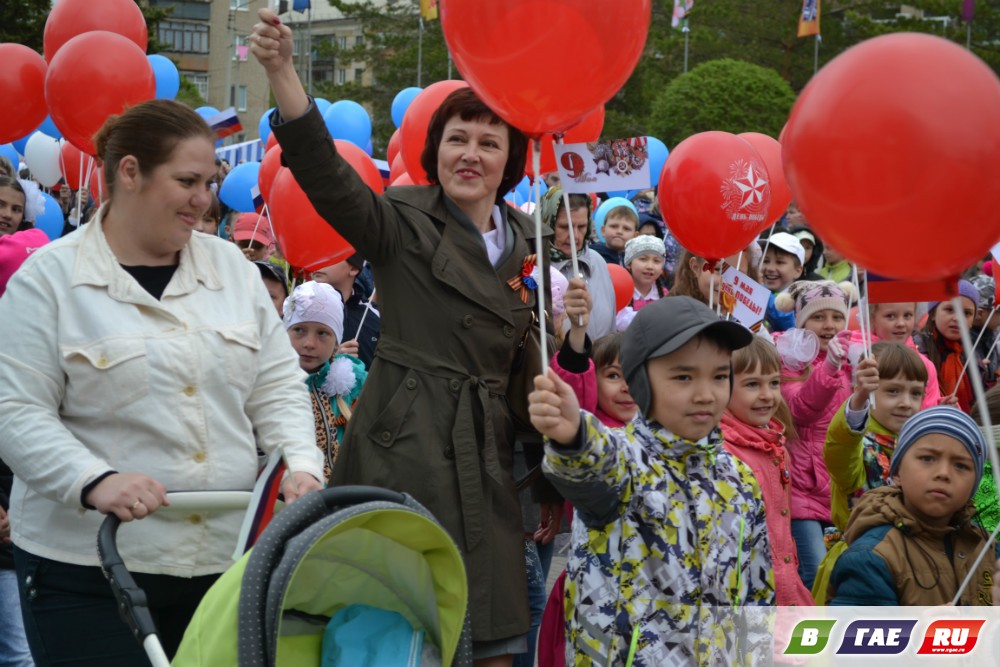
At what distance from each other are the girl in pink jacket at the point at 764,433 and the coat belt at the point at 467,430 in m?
1.18

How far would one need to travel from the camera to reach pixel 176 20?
77125 millimetres

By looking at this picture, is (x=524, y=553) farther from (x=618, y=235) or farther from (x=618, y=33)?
(x=618, y=235)

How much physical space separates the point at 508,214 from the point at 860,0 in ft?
99.4

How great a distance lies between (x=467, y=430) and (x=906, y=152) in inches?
60.7

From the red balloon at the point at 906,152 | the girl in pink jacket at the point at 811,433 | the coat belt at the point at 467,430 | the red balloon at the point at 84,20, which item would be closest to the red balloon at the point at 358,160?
the red balloon at the point at 84,20

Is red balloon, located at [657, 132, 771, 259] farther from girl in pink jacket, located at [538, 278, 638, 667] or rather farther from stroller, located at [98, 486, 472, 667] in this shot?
stroller, located at [98, 486, 472, 667]

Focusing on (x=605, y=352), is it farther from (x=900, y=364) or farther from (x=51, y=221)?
(x=51, y=221)

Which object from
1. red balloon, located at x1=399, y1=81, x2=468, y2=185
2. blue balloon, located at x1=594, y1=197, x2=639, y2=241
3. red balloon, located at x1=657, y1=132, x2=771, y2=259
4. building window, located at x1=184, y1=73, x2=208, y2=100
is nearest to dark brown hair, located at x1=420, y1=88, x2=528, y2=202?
red balloon, located at x1=657, y1=132, x2=771, y2=259

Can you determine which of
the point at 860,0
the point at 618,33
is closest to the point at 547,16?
the point at 618,33

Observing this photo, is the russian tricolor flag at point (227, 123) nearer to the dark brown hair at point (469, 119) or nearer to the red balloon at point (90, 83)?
the red balloon at point (90, 83)

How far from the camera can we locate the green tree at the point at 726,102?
23.9 meters

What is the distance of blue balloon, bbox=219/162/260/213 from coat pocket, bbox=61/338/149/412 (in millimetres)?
8569

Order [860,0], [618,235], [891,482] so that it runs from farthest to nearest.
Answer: [860,0], [618,235], [891,482]

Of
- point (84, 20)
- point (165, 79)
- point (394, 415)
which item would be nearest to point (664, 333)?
point (394, 415)
